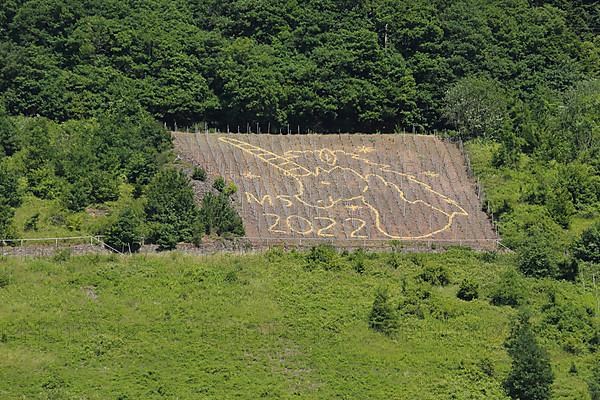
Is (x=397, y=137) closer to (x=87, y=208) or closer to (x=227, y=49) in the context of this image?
(x=227, y=49)

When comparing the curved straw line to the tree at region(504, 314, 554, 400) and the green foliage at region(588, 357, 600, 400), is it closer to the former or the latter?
the tree at region(504, 314, 554, 400)

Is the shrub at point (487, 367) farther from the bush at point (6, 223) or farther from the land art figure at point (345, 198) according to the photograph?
the bush at point (6, 223)

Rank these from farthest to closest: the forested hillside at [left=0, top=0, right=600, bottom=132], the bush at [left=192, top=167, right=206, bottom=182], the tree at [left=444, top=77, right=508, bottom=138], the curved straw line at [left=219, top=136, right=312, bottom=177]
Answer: the forested hillside at [left=0, top=0, right=600, bottom=132]
the tree at [left=444, top=77, right=508, bottom=138]
the curved straw line at [left=219, top=136, right=312, bottom=177]
the bush at [left=192, top=167, right=206, bottom=182]

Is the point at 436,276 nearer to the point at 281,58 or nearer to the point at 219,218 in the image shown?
the point at 219,218

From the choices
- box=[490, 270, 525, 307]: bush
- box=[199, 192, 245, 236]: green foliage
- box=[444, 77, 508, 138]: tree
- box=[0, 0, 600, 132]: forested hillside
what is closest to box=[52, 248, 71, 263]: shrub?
box=[199, 192, 245, 236]: green foliage

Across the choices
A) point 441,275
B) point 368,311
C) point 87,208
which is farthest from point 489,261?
point 87,208
